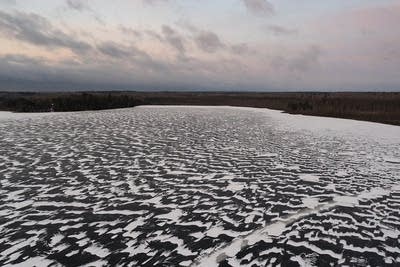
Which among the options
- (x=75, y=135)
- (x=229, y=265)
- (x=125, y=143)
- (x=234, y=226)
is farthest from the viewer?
(x=75, y=135)

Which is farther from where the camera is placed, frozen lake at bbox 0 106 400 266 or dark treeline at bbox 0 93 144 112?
dark treeline at bbox 0 93 144 112

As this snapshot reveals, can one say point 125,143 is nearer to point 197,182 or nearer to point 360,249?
point 197,182

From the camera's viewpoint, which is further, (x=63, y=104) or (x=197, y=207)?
(x=63, y=104)

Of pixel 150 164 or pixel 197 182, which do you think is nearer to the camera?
pixel 197 182

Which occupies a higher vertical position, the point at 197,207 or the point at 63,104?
the point at 63,104

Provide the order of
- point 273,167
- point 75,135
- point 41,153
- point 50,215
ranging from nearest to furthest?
point 50,215 → point 273,167 → point 41,153 → point 75,135

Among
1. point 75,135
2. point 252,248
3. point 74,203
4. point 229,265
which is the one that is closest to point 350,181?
point 252,248

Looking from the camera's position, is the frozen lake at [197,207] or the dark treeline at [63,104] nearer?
the frozen lake at [197,207]
